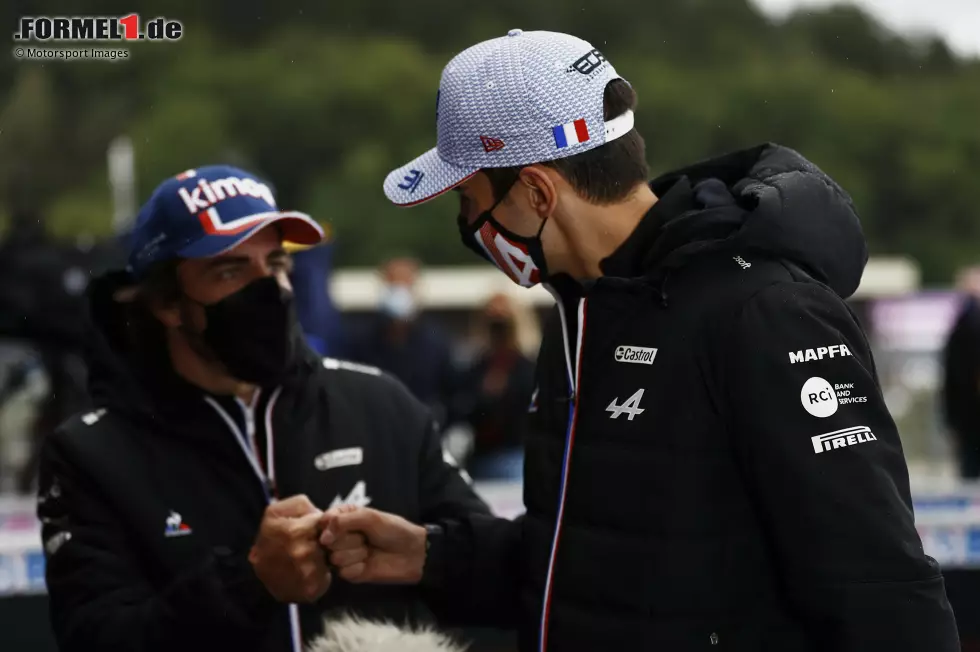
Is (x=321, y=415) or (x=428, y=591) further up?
(x=321, y=415)

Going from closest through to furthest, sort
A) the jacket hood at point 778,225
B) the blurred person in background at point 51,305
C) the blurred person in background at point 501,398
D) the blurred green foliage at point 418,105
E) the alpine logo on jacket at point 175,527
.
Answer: the jacket hood at point 778,225 < the alpine logo on jacket at point 175,527 < the blurred person in background at point 501,398 < the blurred person in background at point 51,305 < the blurred green foliage at point 418,105

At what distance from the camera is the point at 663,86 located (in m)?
52.8

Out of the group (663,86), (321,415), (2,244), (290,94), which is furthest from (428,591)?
(290,94)

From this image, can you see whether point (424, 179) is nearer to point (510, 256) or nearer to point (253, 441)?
point (510, 256)

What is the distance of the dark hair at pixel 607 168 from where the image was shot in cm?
231

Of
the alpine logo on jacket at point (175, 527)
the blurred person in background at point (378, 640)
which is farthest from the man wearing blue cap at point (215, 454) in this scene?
the blurred person in background at point (378, 640)

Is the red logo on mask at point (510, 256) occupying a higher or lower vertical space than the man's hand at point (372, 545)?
higher

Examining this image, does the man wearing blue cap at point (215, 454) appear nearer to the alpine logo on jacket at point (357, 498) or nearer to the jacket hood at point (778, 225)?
the alpine logo on jacket at point (357, 498)

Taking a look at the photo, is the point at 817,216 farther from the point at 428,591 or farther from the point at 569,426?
the point at 428,591

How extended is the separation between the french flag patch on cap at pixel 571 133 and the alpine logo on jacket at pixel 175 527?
1.31 metres

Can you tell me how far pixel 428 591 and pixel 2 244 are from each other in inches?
249

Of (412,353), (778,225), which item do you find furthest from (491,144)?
(412,353)

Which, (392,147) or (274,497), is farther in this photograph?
(392,147)

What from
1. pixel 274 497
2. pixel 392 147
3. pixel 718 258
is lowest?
pixel 392 147
